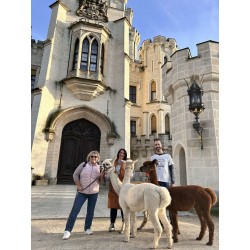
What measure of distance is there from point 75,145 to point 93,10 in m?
9.08

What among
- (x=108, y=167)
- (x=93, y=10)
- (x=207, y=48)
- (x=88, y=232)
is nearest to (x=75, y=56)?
(x=93, y=10)

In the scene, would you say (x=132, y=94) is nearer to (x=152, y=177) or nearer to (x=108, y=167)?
(x=108, y=167)

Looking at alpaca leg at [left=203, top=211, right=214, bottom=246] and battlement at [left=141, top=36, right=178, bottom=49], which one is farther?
battlement at [left=141, top=36, right=178, bottom=49]

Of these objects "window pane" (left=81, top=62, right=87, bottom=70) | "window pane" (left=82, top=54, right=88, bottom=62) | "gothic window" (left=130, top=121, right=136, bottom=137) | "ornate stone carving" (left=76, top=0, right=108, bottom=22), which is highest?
"ornate stone carving" (left=76, top=0, right=108, bottom=22)

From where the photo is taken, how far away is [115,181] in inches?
133

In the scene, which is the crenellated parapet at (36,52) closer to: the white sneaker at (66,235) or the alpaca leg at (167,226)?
the white sneaker at (66,235)

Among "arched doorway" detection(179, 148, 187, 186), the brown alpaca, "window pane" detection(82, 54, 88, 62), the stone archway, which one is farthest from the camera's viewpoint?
"window pane" detection(82, 54, 88, 62)

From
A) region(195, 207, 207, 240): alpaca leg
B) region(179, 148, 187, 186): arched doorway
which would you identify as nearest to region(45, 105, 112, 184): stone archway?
region(179, 148, 187, 186): arched doorway

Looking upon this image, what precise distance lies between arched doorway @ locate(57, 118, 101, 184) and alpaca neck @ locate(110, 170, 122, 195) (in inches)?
321

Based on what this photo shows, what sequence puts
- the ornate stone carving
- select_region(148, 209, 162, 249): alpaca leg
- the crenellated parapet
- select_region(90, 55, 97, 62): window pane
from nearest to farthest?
select_region(148, 209, 162, 249): alpaca leg, select_region(90, 55, 97, 62): window pane, the ornate stone carving, the crenellated parapet

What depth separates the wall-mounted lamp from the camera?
4.80 m

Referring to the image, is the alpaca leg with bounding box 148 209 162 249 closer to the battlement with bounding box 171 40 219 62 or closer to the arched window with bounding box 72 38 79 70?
the battlement with bounding box 171 40 219 62

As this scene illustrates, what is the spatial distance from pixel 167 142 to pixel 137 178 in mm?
3087
